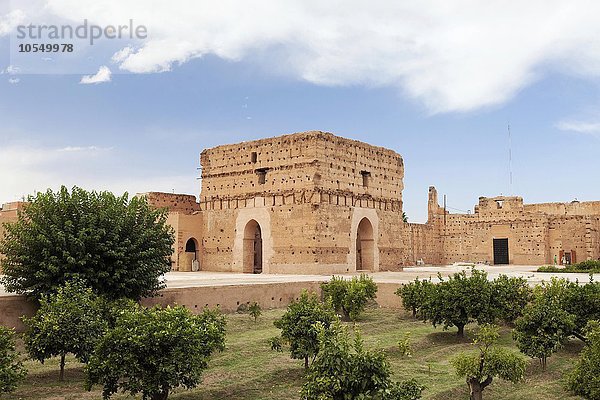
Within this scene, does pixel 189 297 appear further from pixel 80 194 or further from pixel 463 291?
pixel 463 291

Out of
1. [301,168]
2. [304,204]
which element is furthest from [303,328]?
[301,168]

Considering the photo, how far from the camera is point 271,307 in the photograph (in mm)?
17938

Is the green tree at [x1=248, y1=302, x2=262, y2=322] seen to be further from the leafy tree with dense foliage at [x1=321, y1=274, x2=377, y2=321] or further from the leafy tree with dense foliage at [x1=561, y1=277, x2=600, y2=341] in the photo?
the leafy tree with dense foliage at [x1=561, y1=277, x2=600, y2=341]

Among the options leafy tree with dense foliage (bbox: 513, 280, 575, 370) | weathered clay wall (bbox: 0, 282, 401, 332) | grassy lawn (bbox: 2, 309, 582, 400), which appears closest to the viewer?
grassy lawn (bbox: 2, 309, 582, 400)

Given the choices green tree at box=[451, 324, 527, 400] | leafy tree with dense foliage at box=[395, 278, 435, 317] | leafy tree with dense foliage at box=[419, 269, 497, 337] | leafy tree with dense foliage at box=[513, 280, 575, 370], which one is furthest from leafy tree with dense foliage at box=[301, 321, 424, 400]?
leafy tree with dense foliage at box=[395, 278, 435, 317]

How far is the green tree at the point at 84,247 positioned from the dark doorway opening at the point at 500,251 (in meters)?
29.8

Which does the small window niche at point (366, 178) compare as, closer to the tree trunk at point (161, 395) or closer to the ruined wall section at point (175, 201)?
the ruined wall section at point (175, 201)

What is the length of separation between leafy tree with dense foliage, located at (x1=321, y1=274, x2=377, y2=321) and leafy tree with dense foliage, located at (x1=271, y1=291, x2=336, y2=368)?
464 cm

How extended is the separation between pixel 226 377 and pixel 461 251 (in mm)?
32991

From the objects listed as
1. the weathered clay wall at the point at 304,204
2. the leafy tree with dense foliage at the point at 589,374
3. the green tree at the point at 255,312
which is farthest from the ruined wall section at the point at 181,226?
the leafy tree with dense foliage at the point at 589,374

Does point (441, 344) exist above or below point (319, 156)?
below

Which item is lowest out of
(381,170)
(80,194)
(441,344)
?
(441,344)

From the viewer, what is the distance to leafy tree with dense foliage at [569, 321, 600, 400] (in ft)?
29.0

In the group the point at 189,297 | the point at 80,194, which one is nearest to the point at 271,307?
the point at 189,297
